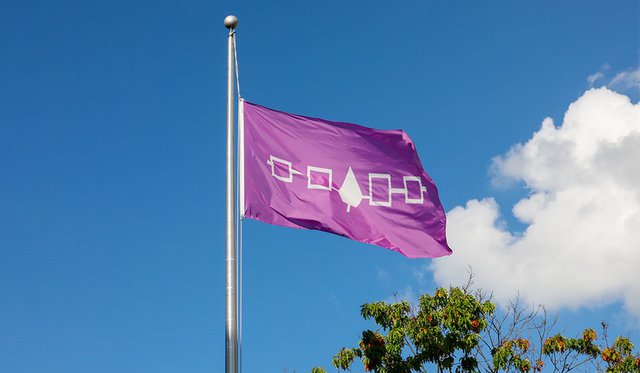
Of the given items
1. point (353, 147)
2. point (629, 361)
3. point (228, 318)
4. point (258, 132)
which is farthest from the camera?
point (629, 361)

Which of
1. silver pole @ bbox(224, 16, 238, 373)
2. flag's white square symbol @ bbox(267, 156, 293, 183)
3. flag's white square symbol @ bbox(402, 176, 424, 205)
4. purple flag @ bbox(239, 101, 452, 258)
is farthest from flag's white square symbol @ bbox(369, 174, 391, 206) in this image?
silver pole @ bbox(224, 16, 238, 373)

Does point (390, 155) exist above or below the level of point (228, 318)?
above

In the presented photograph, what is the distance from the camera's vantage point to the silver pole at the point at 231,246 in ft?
30.6

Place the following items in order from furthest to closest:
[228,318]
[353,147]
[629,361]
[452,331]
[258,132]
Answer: [629,361] → [452,331] → [353,147] → [258,132] → [228,318]

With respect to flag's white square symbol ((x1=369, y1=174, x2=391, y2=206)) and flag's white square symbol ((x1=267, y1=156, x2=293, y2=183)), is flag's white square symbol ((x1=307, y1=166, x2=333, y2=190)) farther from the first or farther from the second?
flag's white square symbol ((x1=369, y1=174, x2=391, y2=206))

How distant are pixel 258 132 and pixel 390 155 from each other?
2.44 metres

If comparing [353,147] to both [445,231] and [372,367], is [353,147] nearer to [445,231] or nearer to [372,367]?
[445,231]

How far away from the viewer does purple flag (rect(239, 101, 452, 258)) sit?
11.2 m

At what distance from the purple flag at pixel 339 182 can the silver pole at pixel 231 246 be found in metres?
0.32

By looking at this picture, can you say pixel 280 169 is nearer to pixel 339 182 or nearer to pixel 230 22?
pixel 339 182

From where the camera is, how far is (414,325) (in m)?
20.1

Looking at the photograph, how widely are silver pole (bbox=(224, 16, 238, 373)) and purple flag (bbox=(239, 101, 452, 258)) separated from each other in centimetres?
32

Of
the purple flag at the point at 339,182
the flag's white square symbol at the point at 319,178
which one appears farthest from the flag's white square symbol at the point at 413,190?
the flag's white square symbol at the point at 319,178

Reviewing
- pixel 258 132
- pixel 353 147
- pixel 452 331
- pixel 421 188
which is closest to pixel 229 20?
pixel 258 132
